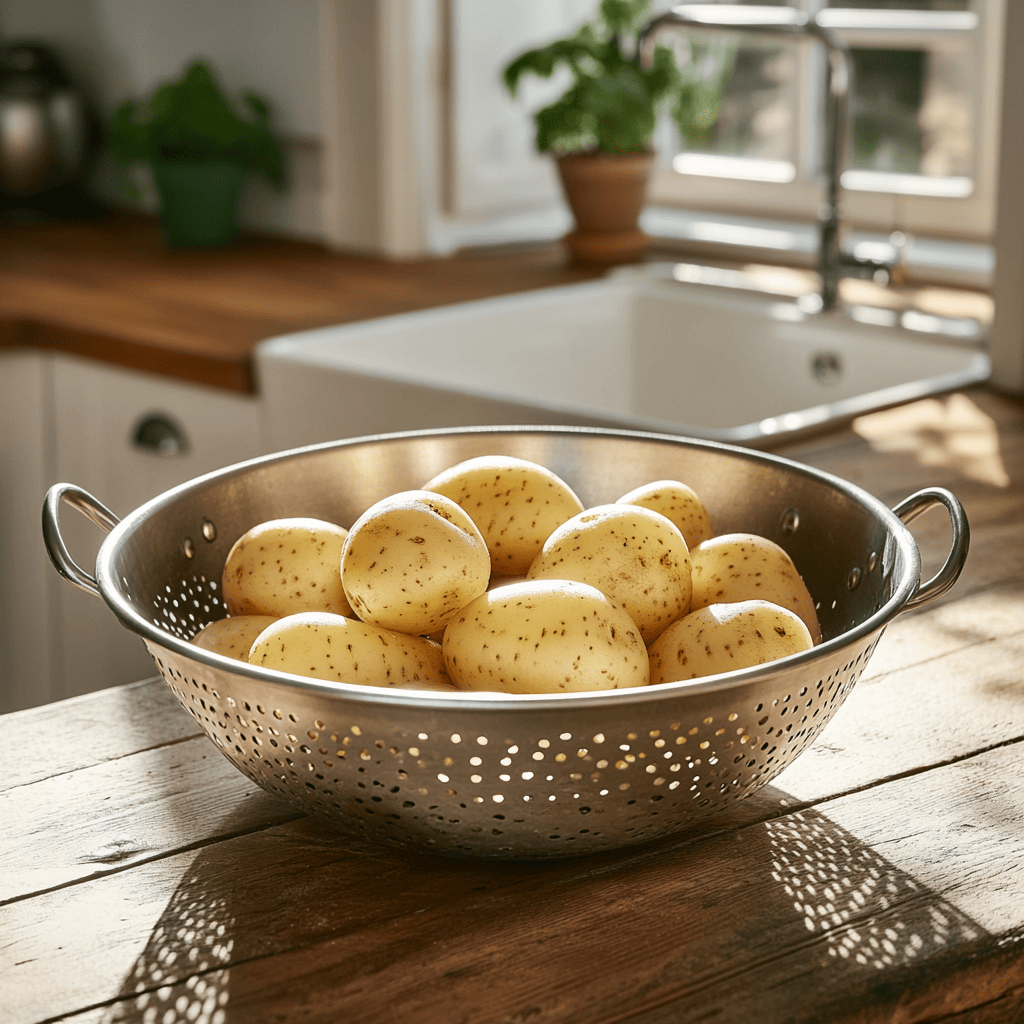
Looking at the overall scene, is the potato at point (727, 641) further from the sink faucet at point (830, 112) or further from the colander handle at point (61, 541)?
the sink faucet at point (830, 112)

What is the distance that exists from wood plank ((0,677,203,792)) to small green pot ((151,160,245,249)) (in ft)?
5.83

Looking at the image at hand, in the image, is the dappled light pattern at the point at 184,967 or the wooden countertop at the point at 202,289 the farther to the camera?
the wooden countertop at the point at 202,289

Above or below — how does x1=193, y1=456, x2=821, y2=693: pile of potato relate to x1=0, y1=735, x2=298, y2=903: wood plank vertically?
above

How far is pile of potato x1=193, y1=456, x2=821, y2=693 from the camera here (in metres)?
0.63

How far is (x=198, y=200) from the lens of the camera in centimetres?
252

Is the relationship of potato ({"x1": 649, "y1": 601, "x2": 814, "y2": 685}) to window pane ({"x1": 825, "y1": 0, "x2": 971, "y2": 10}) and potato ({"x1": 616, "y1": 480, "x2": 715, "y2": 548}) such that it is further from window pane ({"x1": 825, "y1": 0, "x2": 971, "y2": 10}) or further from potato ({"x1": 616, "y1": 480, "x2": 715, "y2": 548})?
window pane ({"x1": 825, "y1": 0, "x2": 971, "y2": 10})

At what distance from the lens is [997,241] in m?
1.66

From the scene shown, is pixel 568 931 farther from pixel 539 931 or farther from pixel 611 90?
pixel 611 90

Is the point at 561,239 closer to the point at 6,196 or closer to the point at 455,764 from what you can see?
the point at 6,196

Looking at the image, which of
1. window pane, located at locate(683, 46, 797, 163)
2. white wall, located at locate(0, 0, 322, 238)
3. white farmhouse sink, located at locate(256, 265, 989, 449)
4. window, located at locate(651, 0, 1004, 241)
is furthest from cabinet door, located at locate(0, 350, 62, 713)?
window pane, located at locate(683, 46, 797, 163)

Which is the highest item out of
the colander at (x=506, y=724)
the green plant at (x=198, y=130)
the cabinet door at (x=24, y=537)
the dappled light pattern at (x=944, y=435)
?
the green plant at (x=198, y=130)

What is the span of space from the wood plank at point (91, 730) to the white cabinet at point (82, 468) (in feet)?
3.25

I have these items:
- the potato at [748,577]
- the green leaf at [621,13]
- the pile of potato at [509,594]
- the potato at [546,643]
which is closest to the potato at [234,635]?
the pile of potato at [509,594]

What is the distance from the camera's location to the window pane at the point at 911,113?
2246 millimetres
